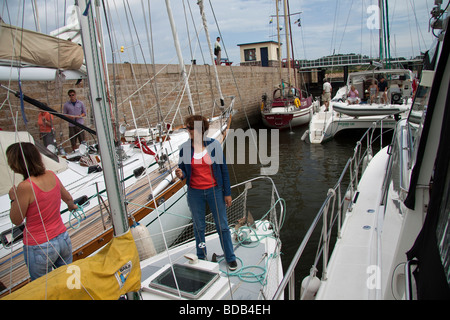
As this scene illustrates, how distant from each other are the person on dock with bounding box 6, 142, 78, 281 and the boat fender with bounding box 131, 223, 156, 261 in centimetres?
106

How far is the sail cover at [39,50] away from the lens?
3369 millimetres

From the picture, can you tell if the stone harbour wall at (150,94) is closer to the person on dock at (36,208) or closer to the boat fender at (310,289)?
the person on dock at (36,208)

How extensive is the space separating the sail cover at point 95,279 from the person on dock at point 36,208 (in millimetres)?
539

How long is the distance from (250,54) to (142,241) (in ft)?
91.5

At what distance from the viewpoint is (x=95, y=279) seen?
177 centimetres

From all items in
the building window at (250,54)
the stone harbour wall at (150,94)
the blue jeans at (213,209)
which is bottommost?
the blue jeans at (213,209)

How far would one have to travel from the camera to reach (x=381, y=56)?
1562cm

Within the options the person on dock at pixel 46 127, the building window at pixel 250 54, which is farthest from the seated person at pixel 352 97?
the building window at pixel 250 54

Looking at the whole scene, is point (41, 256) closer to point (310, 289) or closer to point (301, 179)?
point (310, 289)

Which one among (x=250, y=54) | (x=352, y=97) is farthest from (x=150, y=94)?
(x=250, y=54)

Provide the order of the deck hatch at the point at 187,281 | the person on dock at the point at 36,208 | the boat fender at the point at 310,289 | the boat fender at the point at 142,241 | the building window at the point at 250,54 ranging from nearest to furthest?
1. the person on dock at the point at 36,208
2. the boat fender at the point at 310,289
3. the deck hatch at the point at 187,281
4. the boat fender at the point at 142,241
5. the building window at the point at 250,54

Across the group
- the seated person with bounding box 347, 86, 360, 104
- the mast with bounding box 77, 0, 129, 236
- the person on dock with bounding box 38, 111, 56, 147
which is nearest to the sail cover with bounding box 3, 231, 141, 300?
the mast with bounding box 77, 0, 129, 236

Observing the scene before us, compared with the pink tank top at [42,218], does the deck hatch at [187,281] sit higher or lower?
lower
